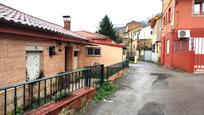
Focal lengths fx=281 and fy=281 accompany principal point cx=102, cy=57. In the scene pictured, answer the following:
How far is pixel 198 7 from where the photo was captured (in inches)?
854

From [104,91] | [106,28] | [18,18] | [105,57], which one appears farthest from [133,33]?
[18,18]

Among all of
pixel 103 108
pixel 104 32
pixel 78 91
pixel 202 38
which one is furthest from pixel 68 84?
pixel 104 32

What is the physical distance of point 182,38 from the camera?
22203 mm

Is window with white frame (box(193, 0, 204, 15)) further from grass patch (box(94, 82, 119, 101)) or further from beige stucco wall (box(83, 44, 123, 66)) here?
grass patch (box(94, 82, 119, 101))

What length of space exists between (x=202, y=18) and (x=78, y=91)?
1557 cm

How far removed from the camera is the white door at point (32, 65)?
10.6 metres

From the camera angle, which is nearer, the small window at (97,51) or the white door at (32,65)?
the white door at (32,65)

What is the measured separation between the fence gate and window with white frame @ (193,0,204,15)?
7.25ft

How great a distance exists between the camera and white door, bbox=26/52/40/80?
416 inches

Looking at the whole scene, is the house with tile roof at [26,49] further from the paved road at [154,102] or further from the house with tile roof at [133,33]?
the house with tile roof at [133,33]

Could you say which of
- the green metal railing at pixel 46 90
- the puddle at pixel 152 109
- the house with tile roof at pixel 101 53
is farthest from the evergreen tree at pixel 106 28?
the puddle at pixel 152 109

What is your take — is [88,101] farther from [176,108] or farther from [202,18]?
[202,18]

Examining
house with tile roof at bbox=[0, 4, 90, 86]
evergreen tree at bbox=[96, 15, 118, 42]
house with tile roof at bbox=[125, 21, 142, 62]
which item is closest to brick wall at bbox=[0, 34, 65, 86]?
house with tile roof at bbox=[0, 4, 90, 86]

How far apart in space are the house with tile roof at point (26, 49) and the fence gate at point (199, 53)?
9.83 metres
